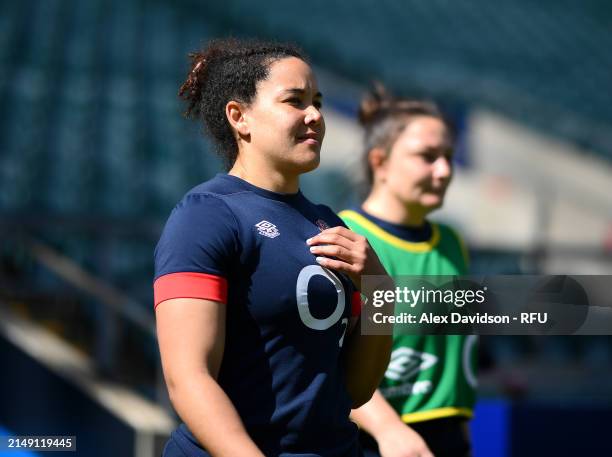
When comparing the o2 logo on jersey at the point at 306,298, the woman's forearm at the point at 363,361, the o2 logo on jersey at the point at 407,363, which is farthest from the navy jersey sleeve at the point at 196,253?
the o2 logo on jersey at the point at 407,363

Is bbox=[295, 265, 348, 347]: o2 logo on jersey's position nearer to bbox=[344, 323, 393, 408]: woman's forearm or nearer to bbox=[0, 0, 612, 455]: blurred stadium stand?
bbox=[344, 323, 393, 408]: woman's forearm

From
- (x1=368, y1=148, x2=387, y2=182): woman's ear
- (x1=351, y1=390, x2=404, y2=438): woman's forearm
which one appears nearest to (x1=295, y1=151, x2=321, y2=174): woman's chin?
(x1=351, y1=390, x2=404, y2=438): woman's forearm

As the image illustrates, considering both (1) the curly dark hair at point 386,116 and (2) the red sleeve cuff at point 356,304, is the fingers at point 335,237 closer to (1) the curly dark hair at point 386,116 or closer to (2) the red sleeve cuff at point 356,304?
(2) the red sleeve cuff at point 356,304

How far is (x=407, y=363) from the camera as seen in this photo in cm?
280

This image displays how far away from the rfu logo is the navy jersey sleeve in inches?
2.2

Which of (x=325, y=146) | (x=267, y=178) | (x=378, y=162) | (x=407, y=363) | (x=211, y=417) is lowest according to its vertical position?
(x=211, y=417)

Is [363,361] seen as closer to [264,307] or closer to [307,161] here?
[264,307]

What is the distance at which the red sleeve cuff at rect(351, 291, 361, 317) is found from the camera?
2.11 meters

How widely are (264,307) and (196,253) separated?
0.17 meters

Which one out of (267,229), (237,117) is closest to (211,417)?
(267,229)

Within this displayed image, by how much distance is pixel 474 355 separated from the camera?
2.95 m

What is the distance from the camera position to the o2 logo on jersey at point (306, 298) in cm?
193

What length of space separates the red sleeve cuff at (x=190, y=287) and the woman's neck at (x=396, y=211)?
121 cm

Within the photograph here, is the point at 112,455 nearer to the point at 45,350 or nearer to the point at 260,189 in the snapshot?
the point at 45,350
